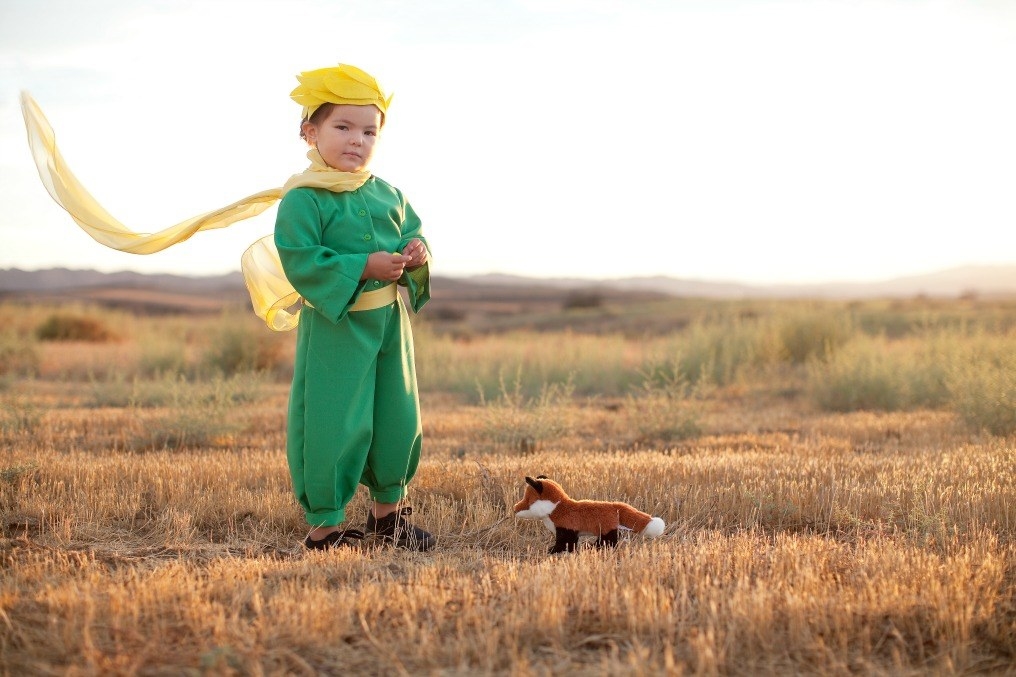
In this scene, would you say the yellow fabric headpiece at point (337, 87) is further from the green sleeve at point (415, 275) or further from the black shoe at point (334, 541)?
the black shoe at point (334, 541)

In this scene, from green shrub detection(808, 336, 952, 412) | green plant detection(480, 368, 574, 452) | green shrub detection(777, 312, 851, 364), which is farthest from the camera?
green shrub detection(777, 312, 851, 364)

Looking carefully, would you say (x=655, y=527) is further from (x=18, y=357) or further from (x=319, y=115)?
(x=18, y=357)

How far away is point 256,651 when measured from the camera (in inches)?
124

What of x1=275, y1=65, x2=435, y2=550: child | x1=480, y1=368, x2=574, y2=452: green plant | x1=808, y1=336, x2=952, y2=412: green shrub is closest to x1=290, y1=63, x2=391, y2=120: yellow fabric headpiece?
x1=275, y1=65, x2=435, y2=550: child

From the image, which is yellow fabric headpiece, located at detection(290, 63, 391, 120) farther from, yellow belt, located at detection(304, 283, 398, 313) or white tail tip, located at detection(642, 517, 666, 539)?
white tail tip, located at detection(642, 517, 666, 539)

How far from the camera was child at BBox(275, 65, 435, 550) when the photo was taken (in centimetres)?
461

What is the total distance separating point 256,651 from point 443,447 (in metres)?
5.10

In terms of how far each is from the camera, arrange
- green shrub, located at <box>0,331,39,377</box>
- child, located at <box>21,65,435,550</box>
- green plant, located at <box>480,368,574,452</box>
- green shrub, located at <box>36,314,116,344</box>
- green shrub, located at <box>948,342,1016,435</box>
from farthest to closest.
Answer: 1. green shrub, located at <box>36,314,116,344</box>
2. green shrub, located at <box>0,331,39,377</box>
3. green shrub, located at <box>948,342,1016,435</box>
4. green plant, located at <box>480,368,574,452</box>
5. child, located at <box>21,65,435,550</box>

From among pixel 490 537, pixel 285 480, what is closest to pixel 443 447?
pixel 285 480

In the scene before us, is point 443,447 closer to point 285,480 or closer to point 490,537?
point 285,480

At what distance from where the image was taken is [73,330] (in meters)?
22.5

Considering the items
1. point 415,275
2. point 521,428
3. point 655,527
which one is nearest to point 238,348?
point 521,428

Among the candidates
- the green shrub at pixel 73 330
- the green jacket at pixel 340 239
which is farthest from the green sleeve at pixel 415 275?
the green shrub at pixel 73 330

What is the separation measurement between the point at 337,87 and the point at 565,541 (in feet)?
8.59
